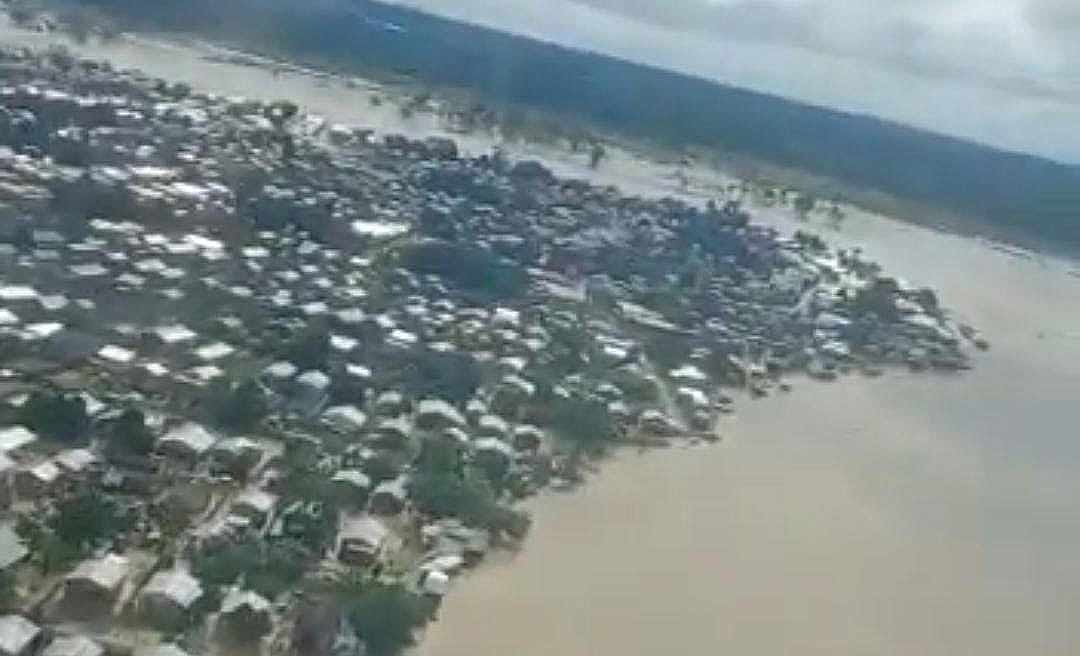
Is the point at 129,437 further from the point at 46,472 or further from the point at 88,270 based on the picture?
the point at 88,270

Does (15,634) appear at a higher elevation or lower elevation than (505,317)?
higher

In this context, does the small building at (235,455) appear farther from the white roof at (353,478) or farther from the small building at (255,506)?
the white roof at (353,478)

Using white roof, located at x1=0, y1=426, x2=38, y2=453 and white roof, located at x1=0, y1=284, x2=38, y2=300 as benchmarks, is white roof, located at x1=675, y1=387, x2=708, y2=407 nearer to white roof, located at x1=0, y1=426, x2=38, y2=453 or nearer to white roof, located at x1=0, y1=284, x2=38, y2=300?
white roof, located at x1=0, y1=284, x2=38, y2=300

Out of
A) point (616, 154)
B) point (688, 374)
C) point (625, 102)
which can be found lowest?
point (625, 102)

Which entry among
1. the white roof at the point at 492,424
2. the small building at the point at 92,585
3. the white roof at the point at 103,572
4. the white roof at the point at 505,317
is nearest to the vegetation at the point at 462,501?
the white roof at the point at 492,424

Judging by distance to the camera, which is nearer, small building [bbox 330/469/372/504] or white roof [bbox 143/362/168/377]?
small building [bbox 330/469/372/504]

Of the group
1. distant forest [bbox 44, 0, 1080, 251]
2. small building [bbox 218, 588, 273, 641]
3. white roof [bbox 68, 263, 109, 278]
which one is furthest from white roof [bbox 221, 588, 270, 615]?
distant forest [bbox 44, 0, 1080, 251]

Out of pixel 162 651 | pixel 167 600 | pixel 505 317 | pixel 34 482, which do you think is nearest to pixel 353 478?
pixel 34 482
